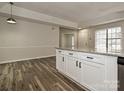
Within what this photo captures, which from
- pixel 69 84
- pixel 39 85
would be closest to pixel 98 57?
pixel 69 84

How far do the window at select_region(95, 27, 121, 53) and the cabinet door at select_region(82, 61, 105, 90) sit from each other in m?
3.65

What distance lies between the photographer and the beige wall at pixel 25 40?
15.8 feet

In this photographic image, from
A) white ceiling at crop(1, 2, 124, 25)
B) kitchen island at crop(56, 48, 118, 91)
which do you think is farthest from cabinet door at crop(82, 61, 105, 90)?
white ceiling at crop(1, 2, 124, 25)

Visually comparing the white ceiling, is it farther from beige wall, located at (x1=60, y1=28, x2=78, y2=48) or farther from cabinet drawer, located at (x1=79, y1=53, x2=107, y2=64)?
beige wall, located at (x1=60, y1=28, x2=78, y2=48)

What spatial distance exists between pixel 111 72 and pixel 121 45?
436cm

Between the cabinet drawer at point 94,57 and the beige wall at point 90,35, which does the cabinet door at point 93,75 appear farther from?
the beige wall at point 90,35

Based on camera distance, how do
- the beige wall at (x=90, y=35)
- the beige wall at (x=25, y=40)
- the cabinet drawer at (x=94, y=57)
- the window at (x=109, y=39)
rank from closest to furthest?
the cabinet drawer at (x=94, y=57) → the beige wall at (x=25, y=40) → the window at (x=109, y=39) → the beige wall at (x=90, y=35)

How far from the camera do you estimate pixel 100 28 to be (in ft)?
20.8

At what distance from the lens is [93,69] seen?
6.21 feet

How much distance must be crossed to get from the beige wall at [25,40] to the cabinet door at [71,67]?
3.68 metres

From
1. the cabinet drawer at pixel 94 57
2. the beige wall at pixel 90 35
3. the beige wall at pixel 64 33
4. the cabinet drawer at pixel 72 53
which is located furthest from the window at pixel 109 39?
the cabinet drawer at pixel 94 57

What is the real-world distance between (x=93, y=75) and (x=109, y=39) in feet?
15.5

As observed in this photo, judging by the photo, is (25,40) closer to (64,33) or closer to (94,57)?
(64,33)

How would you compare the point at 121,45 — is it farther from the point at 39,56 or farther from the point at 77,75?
the point at 39,56
